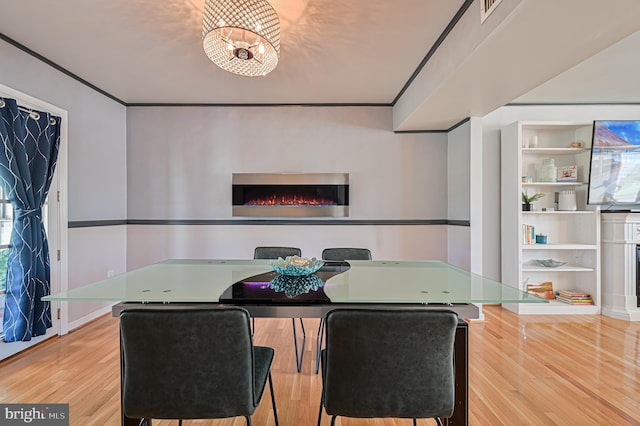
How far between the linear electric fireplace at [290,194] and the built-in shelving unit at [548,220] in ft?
6.43

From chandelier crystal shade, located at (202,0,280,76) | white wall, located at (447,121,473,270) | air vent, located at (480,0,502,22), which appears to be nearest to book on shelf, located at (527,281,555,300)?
white wall, located at (447,121,473,270)

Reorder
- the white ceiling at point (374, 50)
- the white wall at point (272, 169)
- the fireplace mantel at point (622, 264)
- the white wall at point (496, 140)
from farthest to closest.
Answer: the white wall at point (272, 169) < the white wall at point (496, 140) < the fireplace mantel at point (622, 264) < the white ceiling at point (374, 50)

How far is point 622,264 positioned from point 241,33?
4558 mm

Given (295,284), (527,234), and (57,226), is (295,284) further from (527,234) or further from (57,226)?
(527,234)

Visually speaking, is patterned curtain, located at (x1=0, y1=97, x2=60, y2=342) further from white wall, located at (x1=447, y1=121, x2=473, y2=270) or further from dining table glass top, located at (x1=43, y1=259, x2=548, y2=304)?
white wall, located at (x1=447, y1=121, x2=473, y2=270)

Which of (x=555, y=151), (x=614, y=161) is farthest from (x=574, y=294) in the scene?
(x=555, y=151)

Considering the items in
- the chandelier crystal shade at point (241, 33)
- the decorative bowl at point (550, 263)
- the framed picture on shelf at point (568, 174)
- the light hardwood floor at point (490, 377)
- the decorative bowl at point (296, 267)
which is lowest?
the light hardwood floor at point (490, 377)

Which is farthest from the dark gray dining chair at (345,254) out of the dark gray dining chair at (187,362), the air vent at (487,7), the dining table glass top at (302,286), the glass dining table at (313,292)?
the air vent at (487,7)

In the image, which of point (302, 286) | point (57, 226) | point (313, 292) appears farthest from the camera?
point (57, 226)

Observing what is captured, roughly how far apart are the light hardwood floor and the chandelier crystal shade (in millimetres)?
2148

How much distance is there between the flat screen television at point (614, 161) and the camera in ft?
12.2

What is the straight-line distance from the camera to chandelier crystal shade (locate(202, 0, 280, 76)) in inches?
68.6

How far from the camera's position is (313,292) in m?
1.54

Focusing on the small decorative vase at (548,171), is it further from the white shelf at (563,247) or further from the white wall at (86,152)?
the white wall at (86,152)
